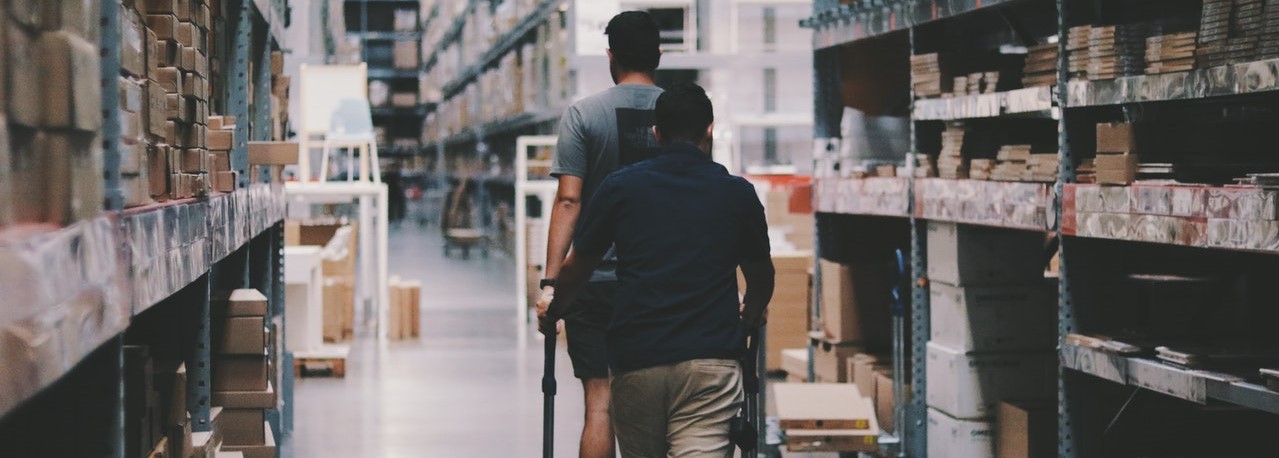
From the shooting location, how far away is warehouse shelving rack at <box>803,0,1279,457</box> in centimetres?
415

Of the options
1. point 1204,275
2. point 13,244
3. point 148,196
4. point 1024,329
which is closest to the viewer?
point 13,244

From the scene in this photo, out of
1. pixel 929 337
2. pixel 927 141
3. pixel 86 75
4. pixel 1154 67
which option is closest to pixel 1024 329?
pixel 929 337

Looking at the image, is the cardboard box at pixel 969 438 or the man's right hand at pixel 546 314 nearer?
the man's right hand at pixel 546 314

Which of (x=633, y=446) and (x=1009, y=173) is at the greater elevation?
(x=1009, y=173)

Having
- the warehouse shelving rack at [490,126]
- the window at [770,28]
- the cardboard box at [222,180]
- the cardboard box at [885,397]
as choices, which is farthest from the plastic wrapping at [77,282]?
the warehouse shelving rack at [490,126]

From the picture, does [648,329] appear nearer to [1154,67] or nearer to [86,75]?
[86,75]

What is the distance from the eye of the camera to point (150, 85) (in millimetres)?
3068

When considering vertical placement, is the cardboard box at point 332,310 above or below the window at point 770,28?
below

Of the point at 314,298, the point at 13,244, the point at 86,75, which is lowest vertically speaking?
the point at 314,298

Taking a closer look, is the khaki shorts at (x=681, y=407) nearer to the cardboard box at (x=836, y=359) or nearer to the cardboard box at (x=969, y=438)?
the cardboard box at (x=969, y=438)

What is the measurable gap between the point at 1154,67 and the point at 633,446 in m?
2.01

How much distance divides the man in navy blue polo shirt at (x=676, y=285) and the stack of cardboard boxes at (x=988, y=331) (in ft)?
7.56

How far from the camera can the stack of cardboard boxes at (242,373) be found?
15.6 feet

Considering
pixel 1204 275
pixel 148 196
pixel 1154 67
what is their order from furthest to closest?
pixel 1204 275 → pixel 1154 67 → pixel 148 196
